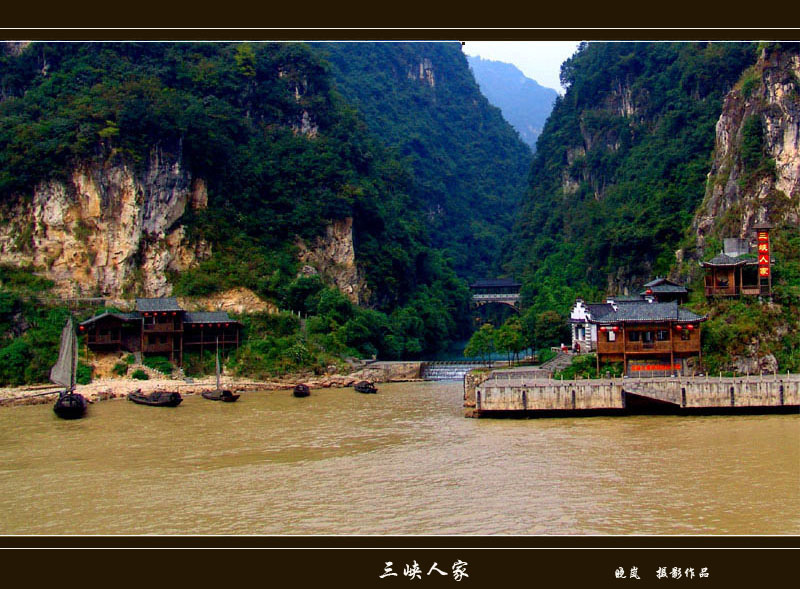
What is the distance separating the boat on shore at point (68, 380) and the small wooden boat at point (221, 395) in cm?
608

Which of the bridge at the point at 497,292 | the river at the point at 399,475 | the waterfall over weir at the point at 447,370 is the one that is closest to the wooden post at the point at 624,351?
the river at the point at 399,475

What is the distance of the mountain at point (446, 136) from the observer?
113625mm

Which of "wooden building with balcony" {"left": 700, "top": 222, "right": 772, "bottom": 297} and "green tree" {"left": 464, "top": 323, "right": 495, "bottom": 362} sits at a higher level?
"wooden building with balcony" {"left": 700, "top": 222, "right": 772, "bottom": 297}

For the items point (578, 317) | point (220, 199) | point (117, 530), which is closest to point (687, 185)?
point (578, 317)

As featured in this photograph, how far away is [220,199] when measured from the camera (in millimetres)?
70188

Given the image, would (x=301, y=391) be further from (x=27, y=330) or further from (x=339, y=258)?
(x=339, y=258)

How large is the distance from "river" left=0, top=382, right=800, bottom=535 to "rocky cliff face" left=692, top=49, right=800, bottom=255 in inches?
849

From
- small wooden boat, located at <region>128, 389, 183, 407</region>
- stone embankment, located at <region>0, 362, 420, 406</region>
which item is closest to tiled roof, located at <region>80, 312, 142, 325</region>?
stone embankment, located at <region>0, 362, 420, 406</region>

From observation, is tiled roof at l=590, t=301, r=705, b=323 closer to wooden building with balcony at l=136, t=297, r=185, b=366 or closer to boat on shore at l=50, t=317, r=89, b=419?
boat on shore at l=50, t=317, r=89, b=419

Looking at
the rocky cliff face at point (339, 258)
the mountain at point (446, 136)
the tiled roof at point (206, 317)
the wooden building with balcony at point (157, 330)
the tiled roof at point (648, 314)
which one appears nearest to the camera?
the tiled roof at point (648, 314)

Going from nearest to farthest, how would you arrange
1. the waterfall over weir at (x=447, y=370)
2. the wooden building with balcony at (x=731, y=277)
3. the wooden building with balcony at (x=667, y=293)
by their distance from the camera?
the wooden building with balcony at (x=731, y=277) → the wooden building with balcony at (x=667, y=293) → the waterfall over weir at (x=447, y=370)

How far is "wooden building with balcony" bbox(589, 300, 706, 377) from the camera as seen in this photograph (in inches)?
1559

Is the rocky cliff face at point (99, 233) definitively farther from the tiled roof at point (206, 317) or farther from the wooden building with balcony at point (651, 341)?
the wooden building with balcony at point (651, 341)

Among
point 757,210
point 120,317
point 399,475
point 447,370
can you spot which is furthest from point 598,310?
point 120,317
